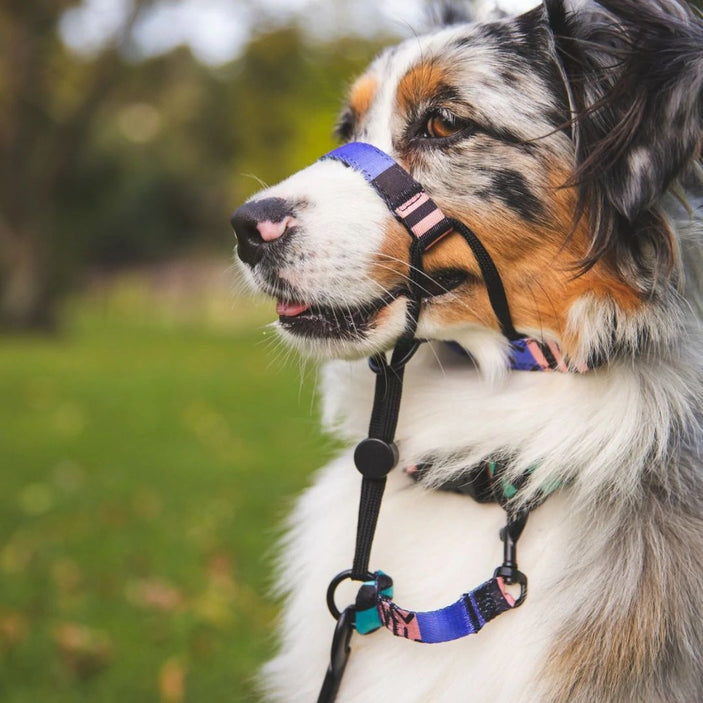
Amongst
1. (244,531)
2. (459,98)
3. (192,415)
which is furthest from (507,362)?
(192,415)

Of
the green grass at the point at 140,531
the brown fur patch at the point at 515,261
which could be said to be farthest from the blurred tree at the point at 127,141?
the brown fur patch at the point at 515,261

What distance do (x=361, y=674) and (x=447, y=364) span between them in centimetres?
90

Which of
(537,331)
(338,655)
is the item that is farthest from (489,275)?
(338,655)

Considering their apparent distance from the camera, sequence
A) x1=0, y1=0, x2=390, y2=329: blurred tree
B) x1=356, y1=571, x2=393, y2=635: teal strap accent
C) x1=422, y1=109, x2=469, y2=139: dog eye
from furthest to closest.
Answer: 1. x1=0, y1=0, x2=390, y2=329: blurred tree
2. x1=422, y1=109, x2=469, y2=139: dog eye
3. x1=356, y1=571, x2=393, y2=635: teal strap accent

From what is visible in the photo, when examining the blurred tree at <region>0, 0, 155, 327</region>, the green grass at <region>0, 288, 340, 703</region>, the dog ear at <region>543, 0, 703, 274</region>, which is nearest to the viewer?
the dog ear at <region>543, 0, 703, 274</region>

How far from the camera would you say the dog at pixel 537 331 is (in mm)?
2121

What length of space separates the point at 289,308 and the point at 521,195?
720 millimetres

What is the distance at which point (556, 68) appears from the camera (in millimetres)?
2402

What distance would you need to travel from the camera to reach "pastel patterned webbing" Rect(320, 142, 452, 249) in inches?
91.4

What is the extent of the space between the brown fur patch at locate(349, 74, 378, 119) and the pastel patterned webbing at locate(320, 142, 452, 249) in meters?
0.34

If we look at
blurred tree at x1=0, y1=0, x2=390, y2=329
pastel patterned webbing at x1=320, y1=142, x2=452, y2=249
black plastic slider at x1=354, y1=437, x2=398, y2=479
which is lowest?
blurred tree at x1=0, y1=0, x2=390, y2=329

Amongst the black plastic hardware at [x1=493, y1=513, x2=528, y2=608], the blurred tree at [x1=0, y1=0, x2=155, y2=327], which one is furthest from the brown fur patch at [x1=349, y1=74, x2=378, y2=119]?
the blurred tree at [x1=0, y1=0, x2=155, y2=327]

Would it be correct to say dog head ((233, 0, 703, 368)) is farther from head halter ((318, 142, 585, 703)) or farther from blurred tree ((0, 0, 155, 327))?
blurred tree ((0, 0, 155, 327))

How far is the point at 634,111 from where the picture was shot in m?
2.12
